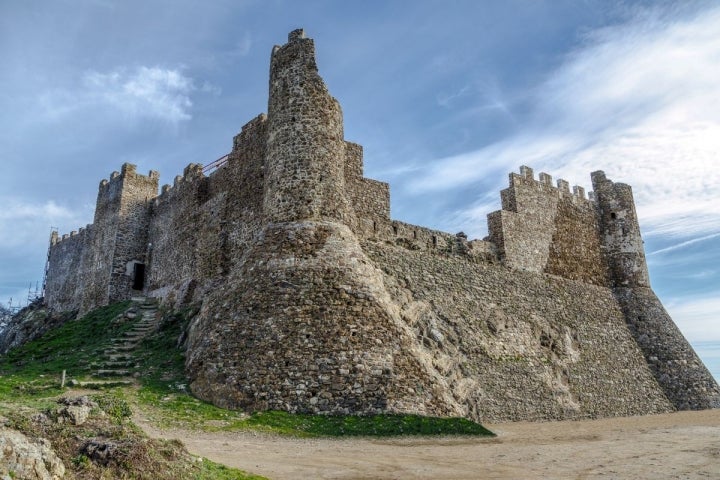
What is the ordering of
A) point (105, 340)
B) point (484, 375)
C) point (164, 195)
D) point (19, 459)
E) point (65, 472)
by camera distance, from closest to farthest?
1. point (19, 459)
2. point (65, 472)
3. point (484, 375)
4. point (105, 340)
5. point (164, 195)

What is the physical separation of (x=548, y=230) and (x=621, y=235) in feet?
18.7

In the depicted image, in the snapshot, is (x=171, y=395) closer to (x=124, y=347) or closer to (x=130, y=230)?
(x=124, y=347)

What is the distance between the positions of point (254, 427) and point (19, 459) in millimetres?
7512

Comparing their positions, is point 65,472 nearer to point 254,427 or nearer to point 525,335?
point 254,427

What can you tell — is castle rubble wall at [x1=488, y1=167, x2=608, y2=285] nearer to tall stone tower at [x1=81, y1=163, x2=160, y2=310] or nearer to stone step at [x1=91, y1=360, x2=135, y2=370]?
stone step at [x1=91, y1=360, x2=135, y2=370]

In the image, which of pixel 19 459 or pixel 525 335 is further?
pixel 525 335

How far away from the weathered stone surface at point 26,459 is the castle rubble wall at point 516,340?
11998mm

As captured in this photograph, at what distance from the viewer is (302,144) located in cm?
1880

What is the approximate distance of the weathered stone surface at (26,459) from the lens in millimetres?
5863

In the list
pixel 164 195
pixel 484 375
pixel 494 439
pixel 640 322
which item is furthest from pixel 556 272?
pixel 164 195

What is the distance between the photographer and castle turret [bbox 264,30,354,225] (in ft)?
60.1

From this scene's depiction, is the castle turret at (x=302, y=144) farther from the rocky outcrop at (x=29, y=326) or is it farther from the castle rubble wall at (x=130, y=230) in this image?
the rocky outcrop at (x=29, y=326)

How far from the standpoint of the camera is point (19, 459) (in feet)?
19.7

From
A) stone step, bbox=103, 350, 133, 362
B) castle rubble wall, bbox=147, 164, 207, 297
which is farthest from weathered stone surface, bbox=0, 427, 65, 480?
castle rubble wall, bbox=147, 164, 207, 297
